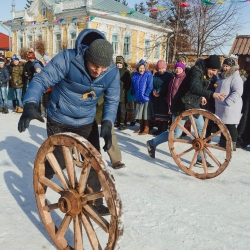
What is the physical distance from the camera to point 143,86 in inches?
289

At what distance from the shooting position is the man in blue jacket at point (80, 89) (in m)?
2.55

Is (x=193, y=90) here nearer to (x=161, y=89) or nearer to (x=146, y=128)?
(x=161, y=89)

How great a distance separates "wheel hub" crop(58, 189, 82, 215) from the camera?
221cm

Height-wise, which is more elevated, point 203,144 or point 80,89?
point 80,89

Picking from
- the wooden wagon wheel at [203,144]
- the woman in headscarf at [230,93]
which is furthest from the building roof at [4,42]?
the wooden wagon wheel at [203,144]

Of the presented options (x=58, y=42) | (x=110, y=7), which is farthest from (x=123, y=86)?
(x=58, y=42)

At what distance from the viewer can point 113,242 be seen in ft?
6.56

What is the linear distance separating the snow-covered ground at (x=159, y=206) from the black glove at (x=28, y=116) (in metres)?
0.99

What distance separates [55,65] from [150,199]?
1861mm

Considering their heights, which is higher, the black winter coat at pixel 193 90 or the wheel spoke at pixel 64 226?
the black winter coat at pixel 193 90

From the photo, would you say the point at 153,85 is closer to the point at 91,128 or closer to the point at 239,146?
the point at 239,146

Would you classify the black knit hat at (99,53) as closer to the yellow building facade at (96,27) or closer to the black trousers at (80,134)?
the black trousers at (80,134)

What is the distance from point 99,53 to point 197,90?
→ 7.12 feet

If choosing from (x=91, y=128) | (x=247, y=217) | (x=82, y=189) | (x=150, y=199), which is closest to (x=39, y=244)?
(x=82, y=189)
